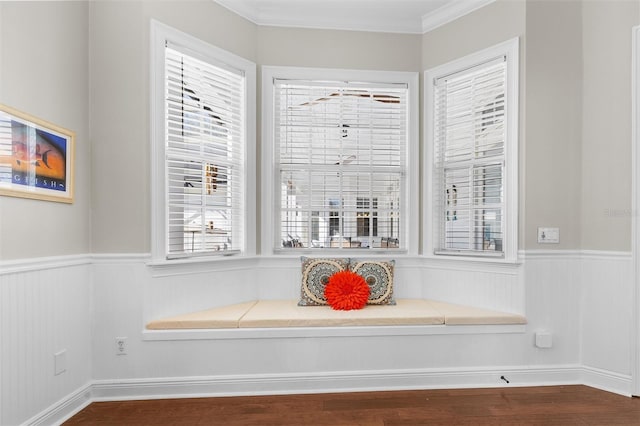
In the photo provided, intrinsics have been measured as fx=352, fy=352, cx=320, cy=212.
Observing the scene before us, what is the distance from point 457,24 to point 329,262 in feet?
7.22

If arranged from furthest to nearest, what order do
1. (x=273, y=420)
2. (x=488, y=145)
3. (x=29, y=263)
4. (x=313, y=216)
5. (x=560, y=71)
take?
(x=313, y=216) → (x=488, y=145) → (x=560, y=71) → (x=273, y=420) → (x=29, y=263)

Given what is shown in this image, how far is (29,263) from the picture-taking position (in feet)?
6.07

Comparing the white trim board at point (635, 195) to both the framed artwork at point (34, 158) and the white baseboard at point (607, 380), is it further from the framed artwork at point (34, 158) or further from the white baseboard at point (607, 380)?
the framed artwork at point (34, 158)

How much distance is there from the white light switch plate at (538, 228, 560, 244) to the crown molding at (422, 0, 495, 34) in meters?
1.77

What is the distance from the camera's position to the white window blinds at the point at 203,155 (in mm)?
2518

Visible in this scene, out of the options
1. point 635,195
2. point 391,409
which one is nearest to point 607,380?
point 635,195

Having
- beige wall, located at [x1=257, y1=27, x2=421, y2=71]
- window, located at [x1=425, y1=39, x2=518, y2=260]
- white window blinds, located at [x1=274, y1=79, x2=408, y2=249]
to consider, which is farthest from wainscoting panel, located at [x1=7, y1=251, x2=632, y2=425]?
beige wall, located at [x1=257, y1=27, x2=421, y2=71]

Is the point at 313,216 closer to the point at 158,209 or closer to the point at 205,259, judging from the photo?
the point at 205,259

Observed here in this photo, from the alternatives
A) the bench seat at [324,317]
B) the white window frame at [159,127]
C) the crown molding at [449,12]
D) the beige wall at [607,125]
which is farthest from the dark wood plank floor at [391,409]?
the crown molding at [449,12]

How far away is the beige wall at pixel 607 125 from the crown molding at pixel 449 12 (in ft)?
2.47

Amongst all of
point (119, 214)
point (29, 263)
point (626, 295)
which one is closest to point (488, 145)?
point (626, 295)

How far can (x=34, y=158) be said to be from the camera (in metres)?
1.89

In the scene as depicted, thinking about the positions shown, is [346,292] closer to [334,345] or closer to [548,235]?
[334,345]

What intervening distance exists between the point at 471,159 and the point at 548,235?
787 mm
